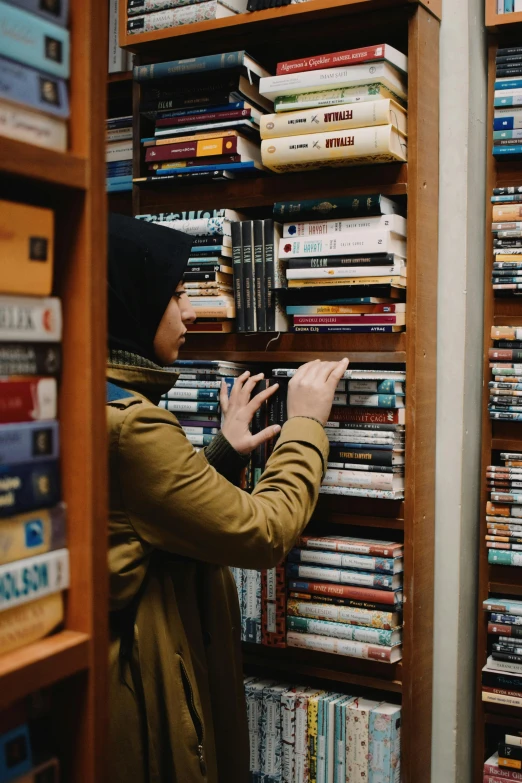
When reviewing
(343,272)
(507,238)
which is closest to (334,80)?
(343,272)

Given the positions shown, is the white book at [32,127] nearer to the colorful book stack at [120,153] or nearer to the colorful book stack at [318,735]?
the colorful book stack at [318,735]

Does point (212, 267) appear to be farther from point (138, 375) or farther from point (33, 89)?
point (33, 89)

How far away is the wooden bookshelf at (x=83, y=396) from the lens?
0.79 m

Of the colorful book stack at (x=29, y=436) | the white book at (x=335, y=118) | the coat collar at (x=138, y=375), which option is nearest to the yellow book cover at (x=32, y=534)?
the colorful book stack at (x=29, y=436)

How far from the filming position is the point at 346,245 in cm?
192

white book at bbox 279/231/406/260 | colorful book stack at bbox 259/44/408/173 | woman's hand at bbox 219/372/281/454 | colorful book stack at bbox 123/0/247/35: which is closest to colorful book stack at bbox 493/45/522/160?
colorful book stack at bbox 259/44/408/173

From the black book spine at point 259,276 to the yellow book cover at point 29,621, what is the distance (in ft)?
4.28

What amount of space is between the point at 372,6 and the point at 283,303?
0.72 m

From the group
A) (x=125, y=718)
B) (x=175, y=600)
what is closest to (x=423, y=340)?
(x=175, y=600)

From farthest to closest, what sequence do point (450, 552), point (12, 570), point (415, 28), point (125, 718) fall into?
point (450, 552)
point (415, 28)
point (125, 718)
point (12, 570)

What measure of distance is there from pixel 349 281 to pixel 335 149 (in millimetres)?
306

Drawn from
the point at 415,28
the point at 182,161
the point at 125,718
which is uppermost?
the point at 415,28

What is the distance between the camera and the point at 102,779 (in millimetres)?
820

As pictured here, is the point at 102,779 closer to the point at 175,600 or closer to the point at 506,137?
the point at 175,600
